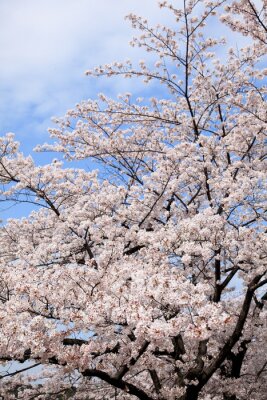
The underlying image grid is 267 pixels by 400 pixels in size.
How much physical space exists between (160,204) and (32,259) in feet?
10.3

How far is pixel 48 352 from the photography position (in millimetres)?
5324

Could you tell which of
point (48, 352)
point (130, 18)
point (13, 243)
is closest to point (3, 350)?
point (48, 352)

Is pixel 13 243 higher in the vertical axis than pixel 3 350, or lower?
higher

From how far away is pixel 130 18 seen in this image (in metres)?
10.1

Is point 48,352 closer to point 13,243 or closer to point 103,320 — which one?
point 103,320

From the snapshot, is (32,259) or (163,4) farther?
(163,4)

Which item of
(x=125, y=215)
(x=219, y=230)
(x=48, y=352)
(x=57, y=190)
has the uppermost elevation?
(x=57, y=190)

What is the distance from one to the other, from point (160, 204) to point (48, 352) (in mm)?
4947

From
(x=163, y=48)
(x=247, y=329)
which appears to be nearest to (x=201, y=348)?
(x=247, y=329)

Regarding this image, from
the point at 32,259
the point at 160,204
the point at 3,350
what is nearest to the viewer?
the point at 3,350

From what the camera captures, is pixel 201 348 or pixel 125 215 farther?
pixel 125 215

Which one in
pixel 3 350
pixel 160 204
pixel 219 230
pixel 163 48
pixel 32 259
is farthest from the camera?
pixel 163 48

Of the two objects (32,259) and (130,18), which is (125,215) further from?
(130,18)

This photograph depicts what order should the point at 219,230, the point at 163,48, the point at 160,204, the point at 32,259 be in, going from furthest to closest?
the point at 163,48 → the point at 160,204 → the point at 32,259 → the point at 219,230
